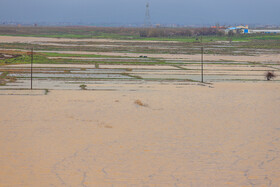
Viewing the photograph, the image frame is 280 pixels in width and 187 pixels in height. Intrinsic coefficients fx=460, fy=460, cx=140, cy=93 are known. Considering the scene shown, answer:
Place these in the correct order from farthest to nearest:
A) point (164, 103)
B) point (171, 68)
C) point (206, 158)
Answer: point (171, 68) → point (164, 103) → point (206, 158)

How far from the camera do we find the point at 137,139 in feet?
33.4

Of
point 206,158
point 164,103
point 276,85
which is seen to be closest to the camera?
Result: point 206,158

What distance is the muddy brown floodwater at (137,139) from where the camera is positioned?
7.79 m

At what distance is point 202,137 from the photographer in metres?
10.5

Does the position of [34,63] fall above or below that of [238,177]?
above

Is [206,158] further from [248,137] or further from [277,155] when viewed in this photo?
[248,137]

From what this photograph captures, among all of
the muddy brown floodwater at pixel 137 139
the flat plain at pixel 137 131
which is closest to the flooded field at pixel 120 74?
the flat plain at pixel 137 131

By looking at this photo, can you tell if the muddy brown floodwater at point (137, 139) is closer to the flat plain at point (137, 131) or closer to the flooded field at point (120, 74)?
the flat plain at point (137, 131)

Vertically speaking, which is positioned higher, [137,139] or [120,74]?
[120,74]

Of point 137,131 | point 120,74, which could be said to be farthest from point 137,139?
point 120,74

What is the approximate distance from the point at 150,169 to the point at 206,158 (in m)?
1.29

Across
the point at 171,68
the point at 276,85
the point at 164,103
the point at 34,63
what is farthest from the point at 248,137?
the point at 34,63

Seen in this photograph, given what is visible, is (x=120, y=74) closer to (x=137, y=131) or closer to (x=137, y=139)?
(x=137, y=131)

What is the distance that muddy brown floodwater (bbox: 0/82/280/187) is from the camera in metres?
7.79
